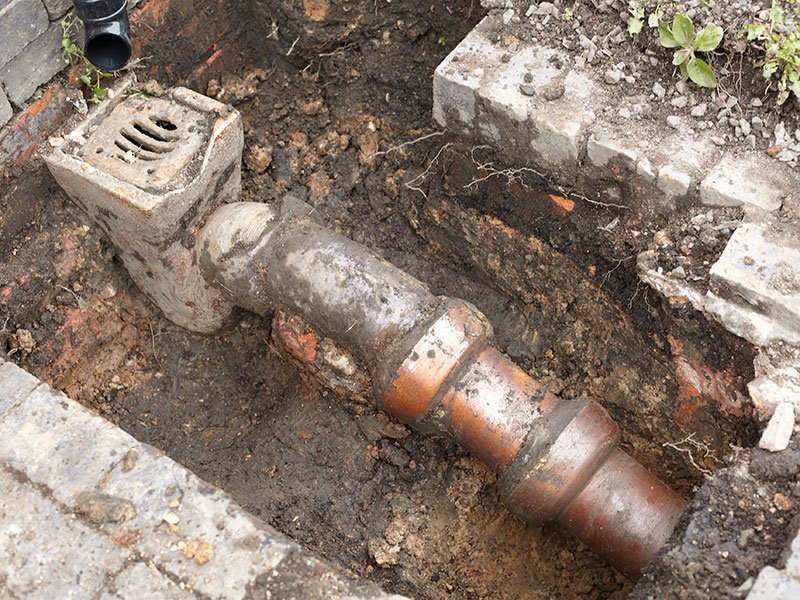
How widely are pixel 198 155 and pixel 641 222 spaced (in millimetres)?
2020

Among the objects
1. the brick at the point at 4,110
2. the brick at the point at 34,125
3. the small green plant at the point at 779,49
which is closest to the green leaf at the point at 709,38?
the small green plant at the point at 779,49

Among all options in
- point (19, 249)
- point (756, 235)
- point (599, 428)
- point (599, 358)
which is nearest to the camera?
point (756, 235)

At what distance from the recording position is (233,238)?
11.1 ft

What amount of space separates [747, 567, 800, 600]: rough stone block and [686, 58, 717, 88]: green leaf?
1.94 metres

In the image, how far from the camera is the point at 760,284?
274 centimetres

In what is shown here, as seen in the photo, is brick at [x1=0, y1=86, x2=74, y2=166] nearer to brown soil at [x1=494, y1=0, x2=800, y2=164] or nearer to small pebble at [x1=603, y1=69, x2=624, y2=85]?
brown soil at [x1=494, y1=0, x2=800, y2=164]

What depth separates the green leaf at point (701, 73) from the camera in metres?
3.04

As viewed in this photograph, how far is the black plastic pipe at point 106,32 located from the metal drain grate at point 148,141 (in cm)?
26

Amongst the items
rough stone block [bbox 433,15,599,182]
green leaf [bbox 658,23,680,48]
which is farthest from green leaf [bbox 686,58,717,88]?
rough stone block [bbox 433,15,599,182]

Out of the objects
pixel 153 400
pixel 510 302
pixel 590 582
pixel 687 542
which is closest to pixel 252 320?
pixel 153 400

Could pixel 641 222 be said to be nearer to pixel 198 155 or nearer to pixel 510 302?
pixel 510 302

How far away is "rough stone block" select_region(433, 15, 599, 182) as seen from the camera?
3.13 meters

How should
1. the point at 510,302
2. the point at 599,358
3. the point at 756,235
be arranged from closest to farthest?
the point at 756,235, the point at 599,358, the point at 510,302

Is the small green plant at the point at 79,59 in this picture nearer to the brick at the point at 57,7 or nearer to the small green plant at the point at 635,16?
the brick at the point at 57,7
